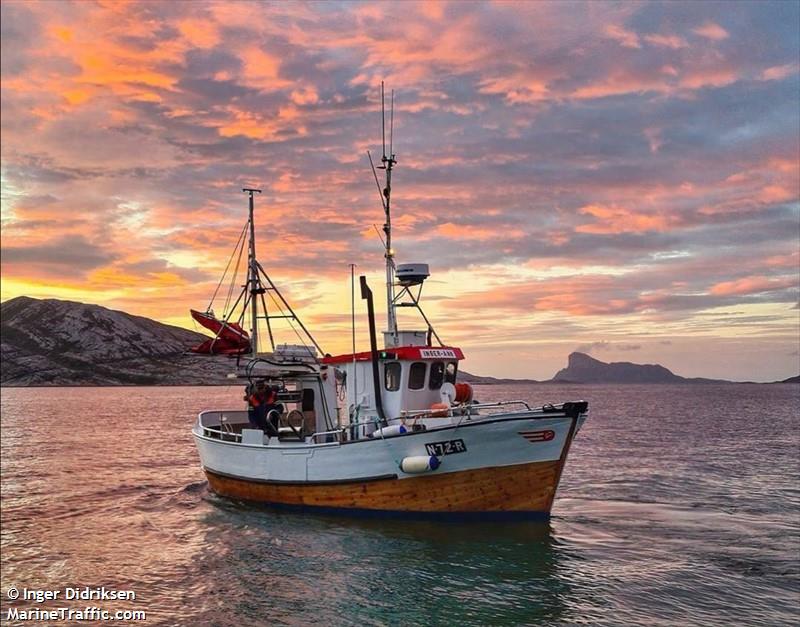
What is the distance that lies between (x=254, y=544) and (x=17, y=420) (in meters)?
85.1

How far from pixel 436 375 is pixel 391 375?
4.91 ft

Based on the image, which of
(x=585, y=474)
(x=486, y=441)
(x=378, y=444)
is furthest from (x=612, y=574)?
(x=585, y=474)

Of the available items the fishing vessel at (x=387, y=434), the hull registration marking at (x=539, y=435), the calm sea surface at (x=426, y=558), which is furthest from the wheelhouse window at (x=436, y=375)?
the calm sea surface at (x=426, y=558)

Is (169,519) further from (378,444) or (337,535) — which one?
(378,444)

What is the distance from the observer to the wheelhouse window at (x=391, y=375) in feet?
69.6

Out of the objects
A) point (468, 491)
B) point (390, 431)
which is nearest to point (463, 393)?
point (390, 431)

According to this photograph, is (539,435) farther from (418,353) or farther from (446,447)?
(418,353)

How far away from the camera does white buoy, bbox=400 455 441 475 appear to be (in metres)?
18.4

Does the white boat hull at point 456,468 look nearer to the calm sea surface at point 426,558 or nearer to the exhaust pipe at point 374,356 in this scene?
the calm sea surface at point 426,558

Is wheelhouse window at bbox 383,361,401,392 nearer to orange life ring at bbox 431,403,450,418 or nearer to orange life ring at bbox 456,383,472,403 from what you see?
orange life ring at bbox 431,403,450,418

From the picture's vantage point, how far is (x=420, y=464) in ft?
60.4

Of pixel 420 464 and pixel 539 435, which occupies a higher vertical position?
pixel 539 435

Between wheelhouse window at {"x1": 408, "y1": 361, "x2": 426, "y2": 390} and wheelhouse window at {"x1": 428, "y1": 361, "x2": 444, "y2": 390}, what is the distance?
33 centimetres

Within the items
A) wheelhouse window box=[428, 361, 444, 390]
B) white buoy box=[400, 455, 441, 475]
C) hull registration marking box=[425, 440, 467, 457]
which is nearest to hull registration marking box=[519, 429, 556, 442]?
hull registration marking box=[425, 440, 467, 457]
